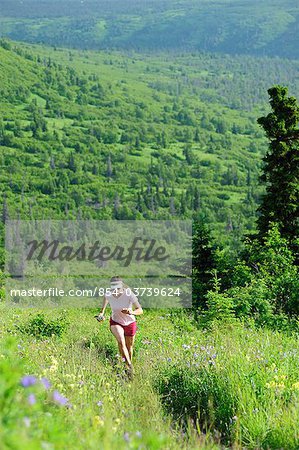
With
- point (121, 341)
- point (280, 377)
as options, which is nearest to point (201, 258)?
point (121, 341)

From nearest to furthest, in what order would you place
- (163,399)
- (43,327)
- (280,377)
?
(280,377), (163,399), (43,327)

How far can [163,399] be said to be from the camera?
6.97 meters

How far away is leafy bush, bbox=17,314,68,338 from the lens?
11.4 m

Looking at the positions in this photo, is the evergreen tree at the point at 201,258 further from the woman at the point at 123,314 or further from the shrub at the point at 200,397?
the shrub at the point at 200,397

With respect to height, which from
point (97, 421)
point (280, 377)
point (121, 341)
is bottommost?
point (121, 341)

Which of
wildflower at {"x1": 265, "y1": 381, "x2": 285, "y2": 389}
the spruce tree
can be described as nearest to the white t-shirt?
wildflower at {"x1": 265, "y1": 381, "x2": 285, "y2": 389}

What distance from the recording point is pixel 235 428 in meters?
5.58

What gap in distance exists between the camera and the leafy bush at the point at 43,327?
1141cm

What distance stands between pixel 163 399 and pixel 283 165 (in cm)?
1974

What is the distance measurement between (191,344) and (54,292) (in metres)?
36.6

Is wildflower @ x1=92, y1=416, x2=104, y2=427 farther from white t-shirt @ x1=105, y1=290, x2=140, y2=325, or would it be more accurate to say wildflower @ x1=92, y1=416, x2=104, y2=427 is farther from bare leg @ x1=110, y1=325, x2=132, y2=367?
white t-shirt @ x1=105, y1=290, x2=140, y2=325

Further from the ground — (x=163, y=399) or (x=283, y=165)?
(x=163, y=399)

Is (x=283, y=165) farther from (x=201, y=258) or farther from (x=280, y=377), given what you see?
(x=280, y=377)

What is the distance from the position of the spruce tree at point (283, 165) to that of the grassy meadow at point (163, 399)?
16596 millimetres
